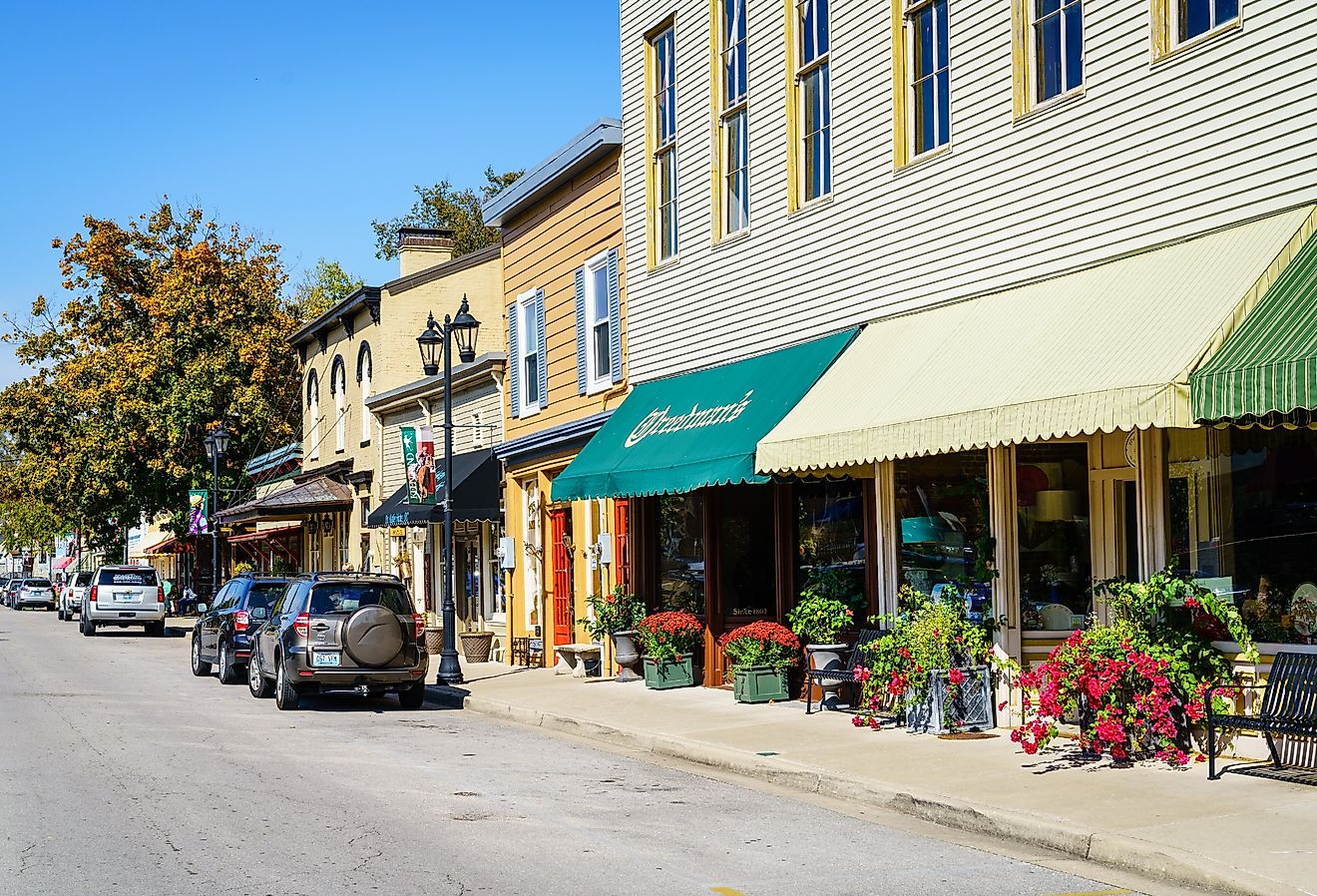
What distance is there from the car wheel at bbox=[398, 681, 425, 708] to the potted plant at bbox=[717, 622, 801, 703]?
473 cm

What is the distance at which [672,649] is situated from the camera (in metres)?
19.4

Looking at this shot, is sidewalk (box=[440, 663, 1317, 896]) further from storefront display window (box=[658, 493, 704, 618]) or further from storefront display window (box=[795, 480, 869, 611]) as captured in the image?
storefront display window (box=[658, 493, 704, 618])

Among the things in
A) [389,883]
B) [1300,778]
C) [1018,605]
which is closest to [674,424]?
[1018,605]

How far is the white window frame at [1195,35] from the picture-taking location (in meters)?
11.4

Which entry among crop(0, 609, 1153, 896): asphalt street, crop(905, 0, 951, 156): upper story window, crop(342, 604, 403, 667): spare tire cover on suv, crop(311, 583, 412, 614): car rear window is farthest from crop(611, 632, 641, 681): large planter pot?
crop(905, 0, 951, 156): upper story window

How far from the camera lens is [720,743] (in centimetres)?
1391

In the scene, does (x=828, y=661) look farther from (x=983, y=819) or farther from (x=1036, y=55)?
(x=1036, y=55)

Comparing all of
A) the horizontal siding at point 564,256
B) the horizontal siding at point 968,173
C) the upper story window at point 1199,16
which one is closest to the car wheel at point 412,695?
the horizontal siding at point 564,256

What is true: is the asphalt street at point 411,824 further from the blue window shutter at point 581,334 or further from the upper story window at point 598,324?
the blue window shutter at point 581,334

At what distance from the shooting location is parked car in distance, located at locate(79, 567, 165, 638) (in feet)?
138

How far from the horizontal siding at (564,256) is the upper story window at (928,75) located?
722cm

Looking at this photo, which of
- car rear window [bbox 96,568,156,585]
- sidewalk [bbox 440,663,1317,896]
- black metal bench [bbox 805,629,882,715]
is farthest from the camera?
car rear window [bbox 96,568,156,585]

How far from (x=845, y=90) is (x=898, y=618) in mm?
5929

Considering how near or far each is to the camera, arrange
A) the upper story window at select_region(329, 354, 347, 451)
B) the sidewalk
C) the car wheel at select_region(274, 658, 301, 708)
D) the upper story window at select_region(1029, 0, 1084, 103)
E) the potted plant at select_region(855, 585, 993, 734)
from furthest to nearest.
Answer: the upper story window at select_region(329, 354, 347, 451), the car wheel at select_region(274, 658, 301, 708), the potted plant at select_region(855, 585, 993, 734), the upper story window at select_region(1029, 0, 1084, 103), the sidewalk
